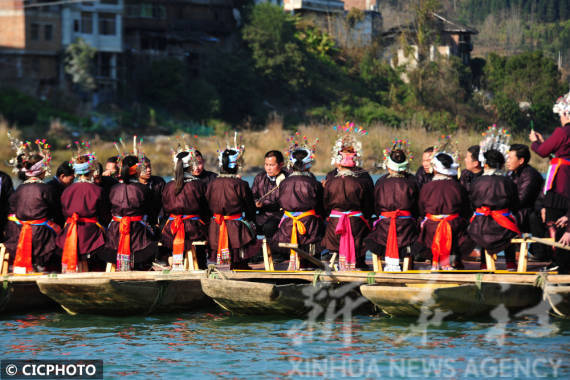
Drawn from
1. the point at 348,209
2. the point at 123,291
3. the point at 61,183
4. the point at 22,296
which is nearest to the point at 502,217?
the point at 348,209

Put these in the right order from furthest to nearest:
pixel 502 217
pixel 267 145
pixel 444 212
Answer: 1. pixel 267 145
2. pixel 444 212
3. pixel 502 217

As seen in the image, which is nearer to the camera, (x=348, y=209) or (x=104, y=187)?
(x=348, y=209)

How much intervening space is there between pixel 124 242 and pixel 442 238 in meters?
4.13

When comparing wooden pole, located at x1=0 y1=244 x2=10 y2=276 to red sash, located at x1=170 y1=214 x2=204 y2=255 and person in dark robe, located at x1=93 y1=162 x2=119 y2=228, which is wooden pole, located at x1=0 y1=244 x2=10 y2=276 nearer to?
person in dark robe, located at x1=93 y1=162 x2=119 y2=228

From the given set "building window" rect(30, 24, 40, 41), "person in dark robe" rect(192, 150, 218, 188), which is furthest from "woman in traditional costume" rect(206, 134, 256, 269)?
"building window" rect(30, 24, 40, 41)

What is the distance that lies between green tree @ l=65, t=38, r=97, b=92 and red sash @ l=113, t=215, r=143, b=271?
136 ft

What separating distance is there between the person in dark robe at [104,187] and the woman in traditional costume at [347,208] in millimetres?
2957

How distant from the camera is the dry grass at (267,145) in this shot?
46.4 m

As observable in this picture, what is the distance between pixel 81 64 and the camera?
173 feet

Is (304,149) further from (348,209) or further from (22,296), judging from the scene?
(22,296)

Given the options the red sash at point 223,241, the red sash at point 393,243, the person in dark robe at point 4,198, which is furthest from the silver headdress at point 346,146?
the person in dark robe at point 4,198

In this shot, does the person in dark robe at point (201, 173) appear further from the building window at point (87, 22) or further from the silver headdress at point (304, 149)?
the building window at point (87, 22)

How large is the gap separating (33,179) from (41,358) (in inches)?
118

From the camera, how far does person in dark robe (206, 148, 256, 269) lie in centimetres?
1276
